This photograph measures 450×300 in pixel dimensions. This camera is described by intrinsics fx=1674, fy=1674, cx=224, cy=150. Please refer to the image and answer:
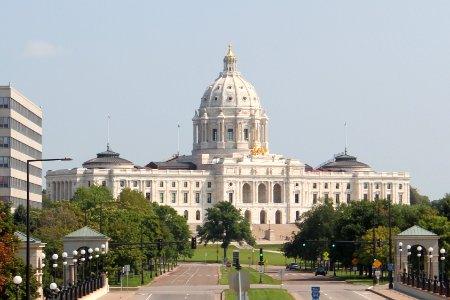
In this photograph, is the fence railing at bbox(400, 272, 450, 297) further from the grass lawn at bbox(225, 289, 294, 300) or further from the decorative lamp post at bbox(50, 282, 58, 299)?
the decorative lamp post at bbox(50, 282, 58, 299)

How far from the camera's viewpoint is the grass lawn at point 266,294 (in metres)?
94.6

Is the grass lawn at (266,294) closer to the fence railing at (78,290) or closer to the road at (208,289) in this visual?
the road at (208,289)

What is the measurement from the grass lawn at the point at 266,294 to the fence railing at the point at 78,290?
7720 mm

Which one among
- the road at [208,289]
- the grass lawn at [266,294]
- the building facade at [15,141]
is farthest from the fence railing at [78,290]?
the building facade at [15,141]

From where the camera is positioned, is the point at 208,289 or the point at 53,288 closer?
the point at 53,288

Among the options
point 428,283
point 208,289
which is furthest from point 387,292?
point 208,289

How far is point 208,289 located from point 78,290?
24029 millimetres

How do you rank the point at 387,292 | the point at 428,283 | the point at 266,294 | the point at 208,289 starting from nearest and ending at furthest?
the point at 428,283 < the point at 266,294 < the point at 387,292 < the point at 208,289

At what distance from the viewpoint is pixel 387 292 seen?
99.8 m

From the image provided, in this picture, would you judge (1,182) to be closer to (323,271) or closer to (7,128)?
(7,128)

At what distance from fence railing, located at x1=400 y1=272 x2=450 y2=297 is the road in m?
2.47

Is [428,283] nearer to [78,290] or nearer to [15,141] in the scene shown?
[78,290]

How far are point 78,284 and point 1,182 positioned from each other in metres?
41.5

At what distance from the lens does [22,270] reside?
243 ft
